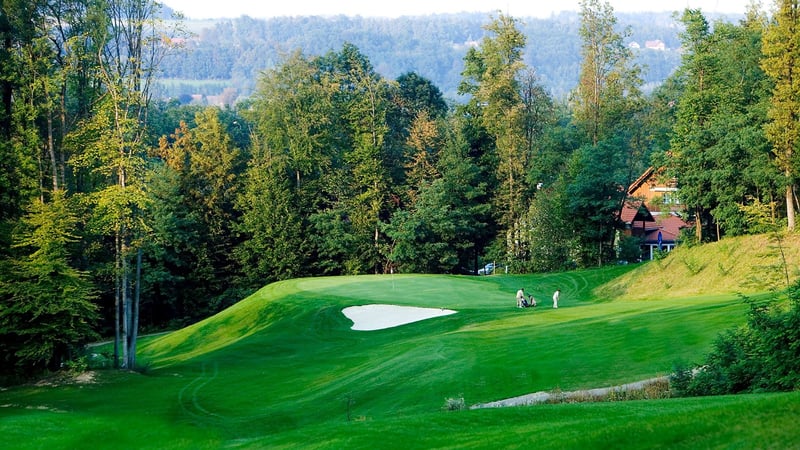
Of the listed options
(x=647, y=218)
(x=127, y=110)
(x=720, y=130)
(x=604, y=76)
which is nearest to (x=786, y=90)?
(x=720, y=130)

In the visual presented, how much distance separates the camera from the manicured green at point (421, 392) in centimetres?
1097

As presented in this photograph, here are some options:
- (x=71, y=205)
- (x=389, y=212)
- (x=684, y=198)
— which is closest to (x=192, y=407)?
(x=71, y=205)

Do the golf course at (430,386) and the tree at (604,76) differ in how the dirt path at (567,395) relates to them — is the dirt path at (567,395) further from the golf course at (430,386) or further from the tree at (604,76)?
the tree at (604,76)

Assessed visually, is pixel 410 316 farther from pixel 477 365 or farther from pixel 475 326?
pixel 477 365

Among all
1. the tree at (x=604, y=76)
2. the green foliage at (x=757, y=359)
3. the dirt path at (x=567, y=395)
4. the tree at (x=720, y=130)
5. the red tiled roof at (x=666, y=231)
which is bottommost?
the dirt path at (x=567, y=395)

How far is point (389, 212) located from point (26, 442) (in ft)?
183

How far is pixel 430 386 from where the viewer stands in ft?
68.9

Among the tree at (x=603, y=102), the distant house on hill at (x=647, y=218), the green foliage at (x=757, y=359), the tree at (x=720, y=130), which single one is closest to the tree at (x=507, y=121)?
the tree at (x=603, y=102)

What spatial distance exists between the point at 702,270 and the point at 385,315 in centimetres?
1699

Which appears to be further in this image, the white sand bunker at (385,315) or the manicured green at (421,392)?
the white sand bunker at (385,315)

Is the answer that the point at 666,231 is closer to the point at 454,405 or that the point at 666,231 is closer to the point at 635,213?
the point at 635,213

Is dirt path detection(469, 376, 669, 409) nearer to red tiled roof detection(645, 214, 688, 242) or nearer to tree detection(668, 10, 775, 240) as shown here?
tree detection(668, 10, 775, 240)

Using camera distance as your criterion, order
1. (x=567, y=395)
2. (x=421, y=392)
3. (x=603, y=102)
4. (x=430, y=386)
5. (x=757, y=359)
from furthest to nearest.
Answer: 1. (x=603, y=102)
2. (x=430, y=386)
3. (x=421, y=392)
4. (x=567, y=395)
5. (x=757, y=359)

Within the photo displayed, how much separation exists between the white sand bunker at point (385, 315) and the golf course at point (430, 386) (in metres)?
0.83
